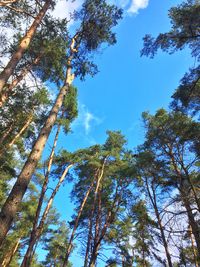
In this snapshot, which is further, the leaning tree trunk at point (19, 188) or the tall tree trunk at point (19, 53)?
the tall tree trunk at point (19, 53)

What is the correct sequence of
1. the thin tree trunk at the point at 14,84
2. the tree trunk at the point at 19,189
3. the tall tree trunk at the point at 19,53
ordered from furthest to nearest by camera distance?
the thin tree trunk at the point at 14,84 → the tall tree trunk at the point at 19,53 → the tree trunk at the point at 19,189

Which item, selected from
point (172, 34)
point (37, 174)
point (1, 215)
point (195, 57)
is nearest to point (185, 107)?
point (195, 57)

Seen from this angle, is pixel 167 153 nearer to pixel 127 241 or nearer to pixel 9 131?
pixel 127 241

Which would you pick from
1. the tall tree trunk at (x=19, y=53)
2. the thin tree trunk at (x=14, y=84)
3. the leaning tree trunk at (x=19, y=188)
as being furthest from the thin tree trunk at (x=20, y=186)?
the thin tree trunk at (x=14, y=84)

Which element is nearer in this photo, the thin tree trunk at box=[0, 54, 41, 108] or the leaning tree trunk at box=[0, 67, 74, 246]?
the leaning tree trunk at box=[0, 67, 74, 246]

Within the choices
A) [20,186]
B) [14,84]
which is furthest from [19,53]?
[20,186]

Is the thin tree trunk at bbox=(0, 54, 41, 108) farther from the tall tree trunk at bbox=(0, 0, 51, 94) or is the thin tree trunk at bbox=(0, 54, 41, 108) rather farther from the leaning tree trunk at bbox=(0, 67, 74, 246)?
the leaning tree trunk at bbox=(0, 67, 74, 246)

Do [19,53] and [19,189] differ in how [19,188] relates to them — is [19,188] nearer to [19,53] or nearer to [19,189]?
[19,189]

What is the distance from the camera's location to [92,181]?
18.7 m

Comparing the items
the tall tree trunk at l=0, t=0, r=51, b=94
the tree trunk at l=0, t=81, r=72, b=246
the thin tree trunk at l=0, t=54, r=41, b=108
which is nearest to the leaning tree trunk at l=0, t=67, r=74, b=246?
the tree trunk at l=0, t=81, r=72, b=246

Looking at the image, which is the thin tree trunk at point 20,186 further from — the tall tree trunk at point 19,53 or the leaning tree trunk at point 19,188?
the tall tree trunk at point 19,53

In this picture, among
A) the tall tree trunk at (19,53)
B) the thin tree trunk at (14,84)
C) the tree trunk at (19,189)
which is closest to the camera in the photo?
the tree trunk at (19,189)

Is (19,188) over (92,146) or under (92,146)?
under

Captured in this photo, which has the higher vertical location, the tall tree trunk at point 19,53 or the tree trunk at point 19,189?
the tall tree trunk at point 19,53
